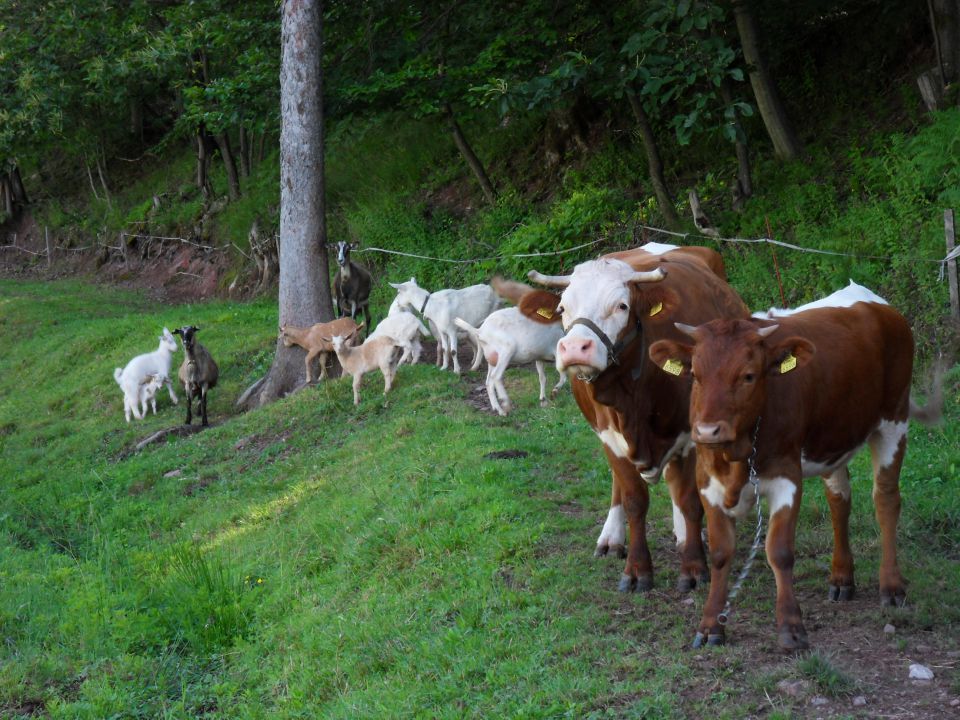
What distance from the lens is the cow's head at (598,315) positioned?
18.8ft

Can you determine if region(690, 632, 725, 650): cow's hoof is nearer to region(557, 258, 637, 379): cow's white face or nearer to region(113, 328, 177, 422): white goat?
region(557, 258, 637, 379): cow's white face

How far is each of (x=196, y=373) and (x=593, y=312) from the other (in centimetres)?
999

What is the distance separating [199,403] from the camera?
15.6 metres

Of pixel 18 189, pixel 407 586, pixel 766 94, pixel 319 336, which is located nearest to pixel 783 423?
pixel 407 586

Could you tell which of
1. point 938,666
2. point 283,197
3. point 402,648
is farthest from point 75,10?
point 938,666

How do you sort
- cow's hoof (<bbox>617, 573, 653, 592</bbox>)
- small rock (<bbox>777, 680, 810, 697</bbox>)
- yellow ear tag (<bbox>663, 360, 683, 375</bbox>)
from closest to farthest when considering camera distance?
small rock (<bbox>777, 680, 810, 697</bbox>) → yellow ear tag (<bbox>663, 360, 683, 375</bbox>) → cow's hoof (<bbox>617, 573, 653, 592</bbox>)

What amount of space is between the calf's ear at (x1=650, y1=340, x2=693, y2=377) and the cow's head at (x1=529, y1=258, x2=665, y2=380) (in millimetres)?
367

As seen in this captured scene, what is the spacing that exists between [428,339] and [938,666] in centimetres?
1236

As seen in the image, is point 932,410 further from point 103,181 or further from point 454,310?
point 103,181

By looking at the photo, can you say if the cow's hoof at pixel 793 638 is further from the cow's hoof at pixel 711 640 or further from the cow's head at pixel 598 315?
the cow's head at pixel 598 315

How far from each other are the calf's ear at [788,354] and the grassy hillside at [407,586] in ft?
4.53

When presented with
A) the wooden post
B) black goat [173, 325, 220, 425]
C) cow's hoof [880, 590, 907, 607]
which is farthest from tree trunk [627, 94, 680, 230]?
cow's hoof [880, 590, 907, 607]

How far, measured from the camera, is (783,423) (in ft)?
17.6

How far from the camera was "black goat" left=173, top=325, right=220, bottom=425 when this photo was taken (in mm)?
14797
